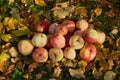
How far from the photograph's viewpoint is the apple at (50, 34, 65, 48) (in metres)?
4.07

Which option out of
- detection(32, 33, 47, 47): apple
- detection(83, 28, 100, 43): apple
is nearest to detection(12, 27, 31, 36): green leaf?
detection(32, 33, 47, 47): apple

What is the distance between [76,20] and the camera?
4.53 meters

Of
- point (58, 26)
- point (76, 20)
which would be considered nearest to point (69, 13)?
point (76, 20)

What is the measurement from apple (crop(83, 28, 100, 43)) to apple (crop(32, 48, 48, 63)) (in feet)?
1.40

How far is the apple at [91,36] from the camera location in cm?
413

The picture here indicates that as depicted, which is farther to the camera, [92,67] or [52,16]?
[52,16]

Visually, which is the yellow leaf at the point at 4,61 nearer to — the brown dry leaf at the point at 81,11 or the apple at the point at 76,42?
the apple at the point at 76,42

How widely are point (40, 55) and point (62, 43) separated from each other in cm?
25

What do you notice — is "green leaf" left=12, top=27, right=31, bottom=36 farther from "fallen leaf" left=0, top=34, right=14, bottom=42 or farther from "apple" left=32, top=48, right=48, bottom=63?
"apple" left=32, top=48, right=48, bottom=63

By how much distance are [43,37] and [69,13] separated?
1.94 feet

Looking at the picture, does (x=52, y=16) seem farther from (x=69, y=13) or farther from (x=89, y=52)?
(x=89, y=52)

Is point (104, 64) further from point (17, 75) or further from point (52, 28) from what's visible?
point (17, 75)

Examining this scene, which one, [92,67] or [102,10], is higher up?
[102,10]

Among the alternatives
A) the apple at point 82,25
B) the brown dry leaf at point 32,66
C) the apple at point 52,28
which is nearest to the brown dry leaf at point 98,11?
the apple at point 82,25
